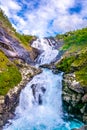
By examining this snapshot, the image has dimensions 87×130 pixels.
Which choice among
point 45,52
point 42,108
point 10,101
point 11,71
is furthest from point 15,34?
point 42,108

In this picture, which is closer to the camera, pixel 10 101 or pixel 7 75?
pixel 10 101

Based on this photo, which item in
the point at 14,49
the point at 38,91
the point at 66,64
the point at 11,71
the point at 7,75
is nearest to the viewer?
the point at 38,91

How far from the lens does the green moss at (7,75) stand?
53.5 m

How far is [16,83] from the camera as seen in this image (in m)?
55.9

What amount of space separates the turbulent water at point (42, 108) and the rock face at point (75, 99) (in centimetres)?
115

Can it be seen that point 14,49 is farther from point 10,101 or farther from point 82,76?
point 82,76

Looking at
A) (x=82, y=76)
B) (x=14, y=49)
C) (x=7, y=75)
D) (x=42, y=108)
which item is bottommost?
(x=42, y=108)

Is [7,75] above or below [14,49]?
below

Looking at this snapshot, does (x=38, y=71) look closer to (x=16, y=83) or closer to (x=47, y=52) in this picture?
(x=16, y=83)

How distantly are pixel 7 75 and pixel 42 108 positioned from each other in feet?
30.8

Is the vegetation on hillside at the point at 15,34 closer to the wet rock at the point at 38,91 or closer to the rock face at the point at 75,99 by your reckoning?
the wet rock at the point at 38,91

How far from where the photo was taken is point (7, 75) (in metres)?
56.6

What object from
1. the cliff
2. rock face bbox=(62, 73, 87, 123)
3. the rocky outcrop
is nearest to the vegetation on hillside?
the cliff

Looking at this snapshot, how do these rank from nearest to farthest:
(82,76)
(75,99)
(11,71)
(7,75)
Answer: (75,99), (82,76), (7,75), (11,71)
